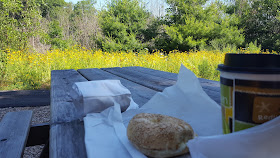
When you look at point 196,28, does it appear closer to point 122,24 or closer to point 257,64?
point 122,24

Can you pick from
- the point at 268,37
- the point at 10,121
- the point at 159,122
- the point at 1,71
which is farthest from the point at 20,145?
the point at 268,37

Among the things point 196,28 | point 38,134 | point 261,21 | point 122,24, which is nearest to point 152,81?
point 38,134

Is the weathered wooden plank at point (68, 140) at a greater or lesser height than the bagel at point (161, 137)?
lesser

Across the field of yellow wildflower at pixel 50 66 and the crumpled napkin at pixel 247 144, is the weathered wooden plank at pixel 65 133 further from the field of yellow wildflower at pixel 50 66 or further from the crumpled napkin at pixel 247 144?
the field of yellow wildflower at pixel 50 66

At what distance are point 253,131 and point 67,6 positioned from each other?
36651 millimetres

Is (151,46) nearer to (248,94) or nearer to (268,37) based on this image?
(268,37)

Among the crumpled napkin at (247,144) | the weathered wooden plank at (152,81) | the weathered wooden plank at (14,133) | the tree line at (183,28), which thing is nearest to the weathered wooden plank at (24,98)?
the weathered wooden plank at (152,81)

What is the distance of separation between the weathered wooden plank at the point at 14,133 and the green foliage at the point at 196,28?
454 inches

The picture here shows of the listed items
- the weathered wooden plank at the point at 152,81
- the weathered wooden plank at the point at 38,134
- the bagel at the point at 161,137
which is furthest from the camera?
the weathered wooden plank at the point at 152,81

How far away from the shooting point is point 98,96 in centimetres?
85

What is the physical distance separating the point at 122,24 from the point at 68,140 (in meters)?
12.8

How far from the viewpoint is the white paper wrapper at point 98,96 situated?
0.84m

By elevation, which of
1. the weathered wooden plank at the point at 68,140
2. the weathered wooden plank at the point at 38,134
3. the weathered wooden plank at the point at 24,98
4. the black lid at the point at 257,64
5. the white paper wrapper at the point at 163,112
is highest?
the black lid at the point at 257,64

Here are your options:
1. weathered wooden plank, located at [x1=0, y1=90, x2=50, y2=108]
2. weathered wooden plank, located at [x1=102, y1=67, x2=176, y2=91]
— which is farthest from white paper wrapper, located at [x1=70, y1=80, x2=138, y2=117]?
weathered wooden plank, located at [x1=0, y1=90, x2=50, y2=108]
